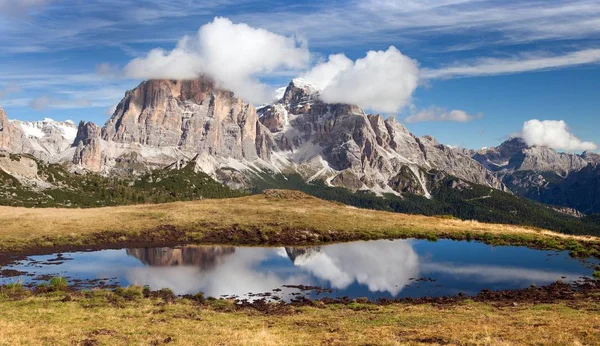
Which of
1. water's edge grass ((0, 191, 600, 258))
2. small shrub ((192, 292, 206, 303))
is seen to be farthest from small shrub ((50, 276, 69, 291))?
water's edge grass ((0, 191, 600, 258))

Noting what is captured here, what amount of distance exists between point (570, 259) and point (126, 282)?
6516cm

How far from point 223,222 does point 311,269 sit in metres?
35.1

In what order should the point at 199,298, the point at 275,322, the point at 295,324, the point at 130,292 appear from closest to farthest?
the point at 295,324, the point at 275,322, the point at 199,298, the point at 130,292

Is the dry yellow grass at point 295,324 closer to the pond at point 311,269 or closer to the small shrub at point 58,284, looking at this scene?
the small shrub at point 58,284

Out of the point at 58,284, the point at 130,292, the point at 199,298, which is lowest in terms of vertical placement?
the point at 199,298

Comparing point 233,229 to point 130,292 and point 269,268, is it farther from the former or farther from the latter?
point 130,292

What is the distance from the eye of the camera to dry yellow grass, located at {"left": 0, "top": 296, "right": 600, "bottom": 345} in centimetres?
2483

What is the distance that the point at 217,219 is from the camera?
8931 cm

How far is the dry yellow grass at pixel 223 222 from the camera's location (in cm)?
7400

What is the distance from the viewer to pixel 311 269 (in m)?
56.6

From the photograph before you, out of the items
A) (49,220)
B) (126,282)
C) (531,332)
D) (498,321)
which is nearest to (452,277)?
(498,321)

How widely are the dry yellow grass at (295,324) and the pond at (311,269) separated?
342 inches

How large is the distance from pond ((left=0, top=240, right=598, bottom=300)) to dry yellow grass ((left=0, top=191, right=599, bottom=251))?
12026mm

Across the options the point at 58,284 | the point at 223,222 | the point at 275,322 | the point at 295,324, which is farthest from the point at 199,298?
the point at 223,222
